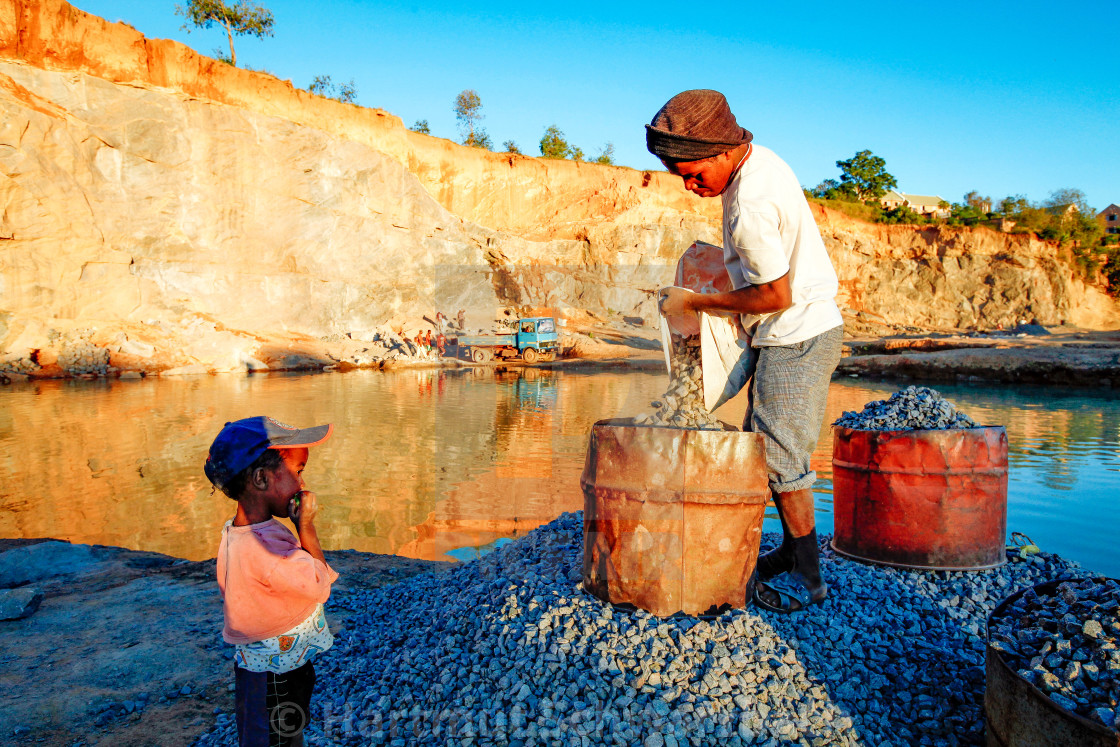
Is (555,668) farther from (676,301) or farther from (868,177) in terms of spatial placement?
(868,177)

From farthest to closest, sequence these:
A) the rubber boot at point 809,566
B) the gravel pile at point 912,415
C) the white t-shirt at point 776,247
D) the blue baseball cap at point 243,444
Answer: the gravel pile at point 912,415 → the rubber boot at point 809,566 → the white t-shirt at point 776,247 → the blue baseball cap at point 243,444

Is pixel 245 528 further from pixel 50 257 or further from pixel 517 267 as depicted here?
pixel 517 267

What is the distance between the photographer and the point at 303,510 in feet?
6.37

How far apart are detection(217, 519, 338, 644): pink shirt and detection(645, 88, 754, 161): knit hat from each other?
1.77 metres

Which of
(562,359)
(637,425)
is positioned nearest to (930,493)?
(637,425)

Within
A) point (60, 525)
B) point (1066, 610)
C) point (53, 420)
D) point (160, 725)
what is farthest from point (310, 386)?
point (1066, 610)

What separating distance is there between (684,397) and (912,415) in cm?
127

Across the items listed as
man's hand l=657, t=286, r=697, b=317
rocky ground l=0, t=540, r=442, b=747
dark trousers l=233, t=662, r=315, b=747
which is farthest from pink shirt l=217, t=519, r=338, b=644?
man's hand l=657, t=286, r=697, b=317

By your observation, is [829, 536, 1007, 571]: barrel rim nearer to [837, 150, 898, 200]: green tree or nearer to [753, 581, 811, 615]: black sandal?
[753, 581, 811, 615]: black sandal

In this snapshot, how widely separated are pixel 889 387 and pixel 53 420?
56.2 ft

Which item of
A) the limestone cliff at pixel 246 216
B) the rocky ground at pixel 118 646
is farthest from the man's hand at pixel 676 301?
the limestone cliff at pixel 246 216

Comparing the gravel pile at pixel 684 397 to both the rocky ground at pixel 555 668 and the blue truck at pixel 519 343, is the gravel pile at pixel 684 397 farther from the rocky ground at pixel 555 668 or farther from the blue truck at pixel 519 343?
the blue truck at pixel 519 343

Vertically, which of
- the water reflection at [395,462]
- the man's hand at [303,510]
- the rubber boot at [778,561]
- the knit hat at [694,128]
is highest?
the knit hat at [694,128]

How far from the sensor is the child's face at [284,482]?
197 centimetres
